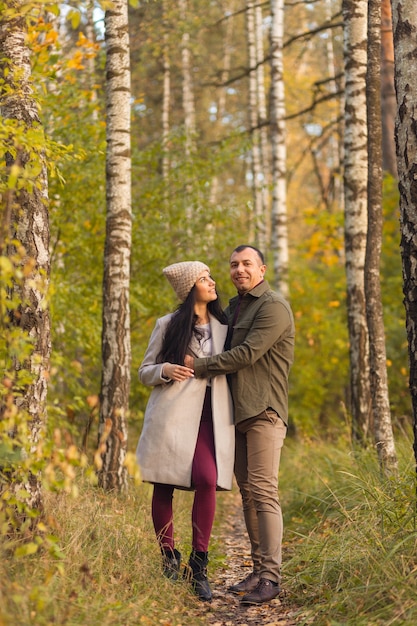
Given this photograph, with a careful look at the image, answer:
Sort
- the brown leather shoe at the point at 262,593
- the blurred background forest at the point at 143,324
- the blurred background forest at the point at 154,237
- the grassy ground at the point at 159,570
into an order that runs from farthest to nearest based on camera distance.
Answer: the blurred background forest at the point at 154,237, the brown leather shoe at the point at 262,593, the blurred background forest at the point at 143,324, the grassy ground at the point at 159,570

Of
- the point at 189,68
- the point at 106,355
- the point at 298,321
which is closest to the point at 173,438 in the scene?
the point at 106,355

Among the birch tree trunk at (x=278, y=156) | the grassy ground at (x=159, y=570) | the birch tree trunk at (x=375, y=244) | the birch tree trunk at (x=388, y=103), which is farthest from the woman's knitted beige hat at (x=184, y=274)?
the birch tree trunk at (x=388, y=103)

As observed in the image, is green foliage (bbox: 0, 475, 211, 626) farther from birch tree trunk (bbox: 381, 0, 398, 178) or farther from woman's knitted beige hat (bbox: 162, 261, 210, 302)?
birch tree trunk (bbox: 381, 0, 398, 178)

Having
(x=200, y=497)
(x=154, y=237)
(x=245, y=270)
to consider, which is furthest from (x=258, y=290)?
(x=154, y=237)

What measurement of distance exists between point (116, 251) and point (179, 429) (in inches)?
116

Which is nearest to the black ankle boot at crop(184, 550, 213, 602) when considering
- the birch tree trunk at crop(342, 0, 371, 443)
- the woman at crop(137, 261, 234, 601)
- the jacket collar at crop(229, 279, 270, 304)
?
A: the woman at crop(137, 261, 234, 601)

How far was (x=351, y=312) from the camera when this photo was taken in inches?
340

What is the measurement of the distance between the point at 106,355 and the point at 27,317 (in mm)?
2820

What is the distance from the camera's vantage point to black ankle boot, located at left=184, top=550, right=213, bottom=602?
490 cm

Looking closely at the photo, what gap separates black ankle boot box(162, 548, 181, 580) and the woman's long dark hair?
120cm

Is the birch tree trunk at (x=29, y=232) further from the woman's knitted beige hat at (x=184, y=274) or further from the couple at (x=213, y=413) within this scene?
the woman's knitted beige hat at (x=184, y=274)

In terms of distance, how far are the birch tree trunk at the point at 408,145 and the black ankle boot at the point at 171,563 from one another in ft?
5.72

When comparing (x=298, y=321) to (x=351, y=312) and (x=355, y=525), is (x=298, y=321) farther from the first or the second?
(x=355, y=525)

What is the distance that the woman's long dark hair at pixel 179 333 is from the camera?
5090 millimetres
